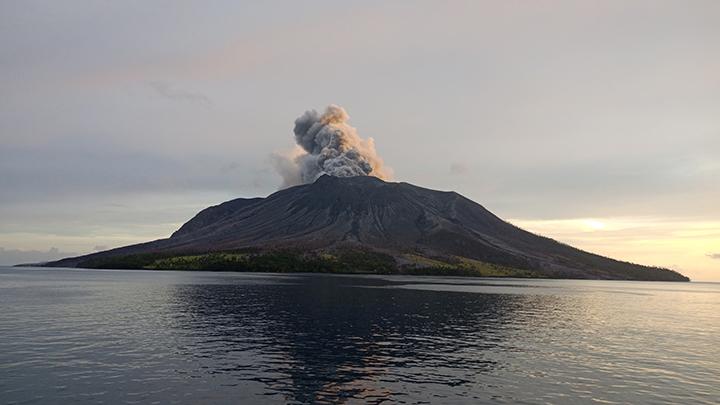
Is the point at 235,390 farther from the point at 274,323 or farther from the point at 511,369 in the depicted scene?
the point at 274,323

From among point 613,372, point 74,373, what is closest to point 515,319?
point 613,372

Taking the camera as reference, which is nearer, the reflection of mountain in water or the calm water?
the calm water

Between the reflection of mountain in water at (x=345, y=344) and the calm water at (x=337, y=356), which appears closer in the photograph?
the calm water at (x=337, y=356)

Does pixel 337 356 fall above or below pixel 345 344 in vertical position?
below

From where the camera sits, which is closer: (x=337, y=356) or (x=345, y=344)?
(x=337, y=356)
